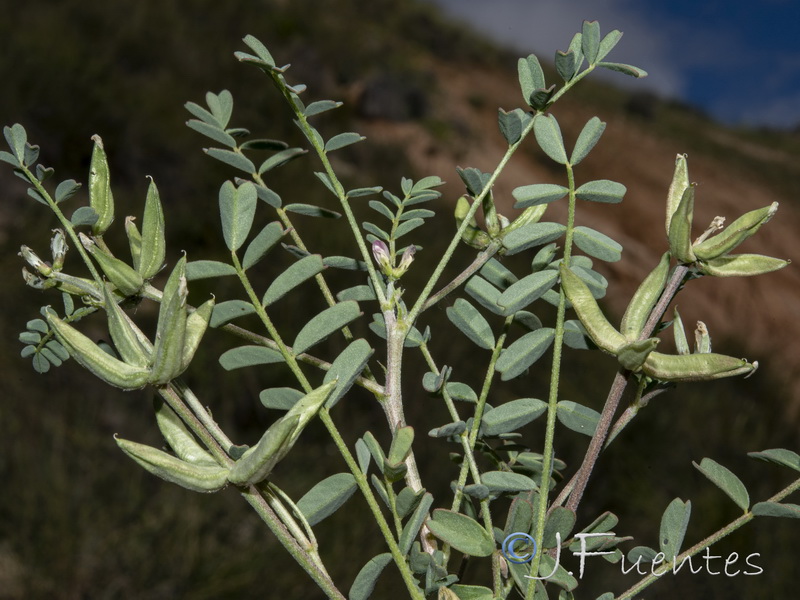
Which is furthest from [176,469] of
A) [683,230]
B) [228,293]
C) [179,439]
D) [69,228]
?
[228,293]

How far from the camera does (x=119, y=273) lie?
0.36 metres

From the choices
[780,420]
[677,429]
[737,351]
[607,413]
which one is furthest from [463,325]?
[737,351]

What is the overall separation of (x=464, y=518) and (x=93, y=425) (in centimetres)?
207

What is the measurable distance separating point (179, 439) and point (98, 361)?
6 cm

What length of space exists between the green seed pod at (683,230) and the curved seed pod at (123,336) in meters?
0.25

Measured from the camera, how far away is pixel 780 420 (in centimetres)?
332

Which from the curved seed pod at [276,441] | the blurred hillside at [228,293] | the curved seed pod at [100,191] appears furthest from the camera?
the blurred hillside at [228,293]

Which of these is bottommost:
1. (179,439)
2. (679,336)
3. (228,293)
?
(228,293)

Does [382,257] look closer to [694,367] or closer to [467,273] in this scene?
[467,273]

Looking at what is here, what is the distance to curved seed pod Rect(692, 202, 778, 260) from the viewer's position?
335 millimetres

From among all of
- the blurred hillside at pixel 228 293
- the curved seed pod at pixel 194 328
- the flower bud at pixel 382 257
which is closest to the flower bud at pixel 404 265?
the flower bud at pixel 382 257

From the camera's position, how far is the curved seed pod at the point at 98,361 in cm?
31

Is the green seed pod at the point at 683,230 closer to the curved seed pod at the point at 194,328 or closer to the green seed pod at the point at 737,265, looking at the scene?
the green seed pod at the point at 737,265

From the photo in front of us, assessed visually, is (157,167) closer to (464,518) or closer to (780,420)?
(780,420)
